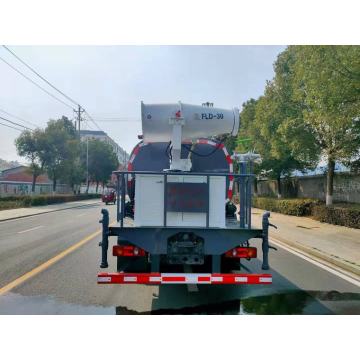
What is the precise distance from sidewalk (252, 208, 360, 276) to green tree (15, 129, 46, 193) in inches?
1324

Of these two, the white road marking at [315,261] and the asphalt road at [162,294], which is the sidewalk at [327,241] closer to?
the white road marking at [315,261]

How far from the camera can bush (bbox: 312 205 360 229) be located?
14903mm

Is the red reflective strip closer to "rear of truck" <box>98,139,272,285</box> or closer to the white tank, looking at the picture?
"rear of truck" <box>98,139,272,285</box>

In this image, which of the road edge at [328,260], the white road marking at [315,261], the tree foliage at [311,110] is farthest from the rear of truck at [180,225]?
the tree foliage at [311,110]

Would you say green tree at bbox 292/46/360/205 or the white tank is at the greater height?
green tree at bbox 292/46/360/205

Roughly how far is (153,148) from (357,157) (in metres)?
13.7

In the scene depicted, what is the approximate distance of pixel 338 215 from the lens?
16.2 m

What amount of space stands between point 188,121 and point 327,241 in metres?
8.26

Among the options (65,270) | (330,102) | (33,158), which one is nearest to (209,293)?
(65,270)

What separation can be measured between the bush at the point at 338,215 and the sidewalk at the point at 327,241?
0.32 m

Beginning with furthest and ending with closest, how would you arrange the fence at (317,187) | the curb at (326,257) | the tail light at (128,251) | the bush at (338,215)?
the fence at (317,187)
the bush at (338,215)
the curb at (326,257)
the tail light at (128,251)

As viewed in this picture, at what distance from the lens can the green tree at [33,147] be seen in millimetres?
42469

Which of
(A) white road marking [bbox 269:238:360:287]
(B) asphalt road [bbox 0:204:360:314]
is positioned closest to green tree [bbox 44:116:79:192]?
(A) white road marking [bbox 269:238:360:287]

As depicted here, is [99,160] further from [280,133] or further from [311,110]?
[311,110]
